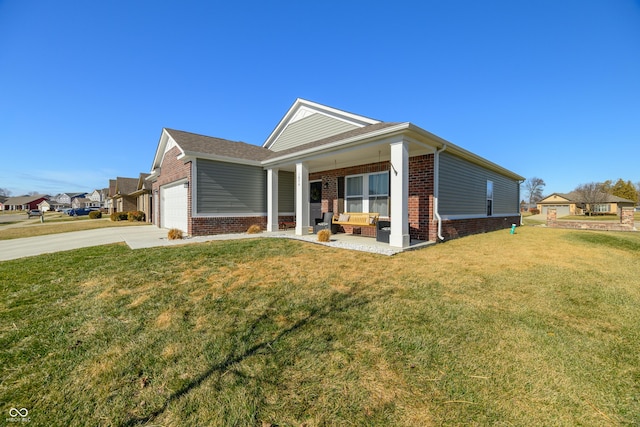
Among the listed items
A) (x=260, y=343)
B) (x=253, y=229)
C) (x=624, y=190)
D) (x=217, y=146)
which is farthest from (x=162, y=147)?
(x=624, y=190)

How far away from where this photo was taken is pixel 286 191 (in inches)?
494

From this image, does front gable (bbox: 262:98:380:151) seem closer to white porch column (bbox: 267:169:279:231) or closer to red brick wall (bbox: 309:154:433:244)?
red brick wall (bbox: 309:154:433:244)

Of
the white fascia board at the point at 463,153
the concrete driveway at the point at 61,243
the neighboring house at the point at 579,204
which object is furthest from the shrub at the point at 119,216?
the neighboring house at the point at 579,204

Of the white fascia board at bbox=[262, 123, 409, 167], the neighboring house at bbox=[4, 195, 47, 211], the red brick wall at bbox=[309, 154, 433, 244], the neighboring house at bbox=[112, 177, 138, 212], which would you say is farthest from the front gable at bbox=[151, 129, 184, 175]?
the neighboring house at bbox=[4, 195, 47, 211]

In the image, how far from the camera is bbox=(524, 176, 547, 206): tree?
225 feet

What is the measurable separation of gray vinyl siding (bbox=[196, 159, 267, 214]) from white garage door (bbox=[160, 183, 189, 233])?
1111mm

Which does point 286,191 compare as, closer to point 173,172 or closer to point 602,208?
point 173,172

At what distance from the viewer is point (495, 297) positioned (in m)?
3.78

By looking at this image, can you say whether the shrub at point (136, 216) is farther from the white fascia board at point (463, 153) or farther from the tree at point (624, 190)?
the tree at point (624, 190)

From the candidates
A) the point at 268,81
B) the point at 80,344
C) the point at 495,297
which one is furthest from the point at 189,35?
the point at 495,297

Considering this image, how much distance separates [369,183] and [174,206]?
10034 mm

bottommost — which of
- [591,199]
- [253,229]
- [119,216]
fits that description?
[253,229]

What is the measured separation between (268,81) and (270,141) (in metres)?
3.38

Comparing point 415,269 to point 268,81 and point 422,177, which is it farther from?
point 268,81
